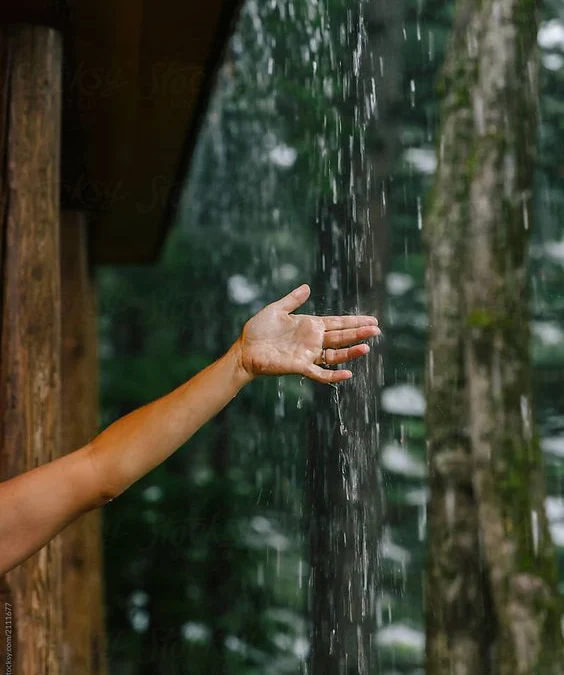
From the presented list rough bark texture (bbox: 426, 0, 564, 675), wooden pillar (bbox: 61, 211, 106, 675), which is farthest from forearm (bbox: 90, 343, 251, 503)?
rough bark texture (bbox: 426, 0, 564, 675)

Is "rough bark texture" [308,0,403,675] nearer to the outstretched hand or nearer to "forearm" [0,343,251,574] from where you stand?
the outstretched hand

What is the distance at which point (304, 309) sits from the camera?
7.62 meters

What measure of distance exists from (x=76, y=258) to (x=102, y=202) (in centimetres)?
28

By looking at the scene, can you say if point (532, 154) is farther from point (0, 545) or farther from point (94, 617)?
point (0, 545)

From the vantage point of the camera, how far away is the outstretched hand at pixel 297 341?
1.74m

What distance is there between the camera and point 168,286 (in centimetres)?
902

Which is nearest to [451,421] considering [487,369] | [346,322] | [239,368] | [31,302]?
[487,369]

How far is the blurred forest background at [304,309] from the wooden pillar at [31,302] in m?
3.88

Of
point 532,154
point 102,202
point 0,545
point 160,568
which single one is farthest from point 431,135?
point 0,545

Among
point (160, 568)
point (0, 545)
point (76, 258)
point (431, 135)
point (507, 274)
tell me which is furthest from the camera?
point (431, 135)

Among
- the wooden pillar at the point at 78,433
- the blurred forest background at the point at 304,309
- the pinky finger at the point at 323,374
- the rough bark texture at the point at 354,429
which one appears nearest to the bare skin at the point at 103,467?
the pinky finger at the point at 323,374

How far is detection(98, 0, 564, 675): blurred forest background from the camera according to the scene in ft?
24.2

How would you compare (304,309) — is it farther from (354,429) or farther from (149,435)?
(149,435)

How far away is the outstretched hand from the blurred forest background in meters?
4.60
